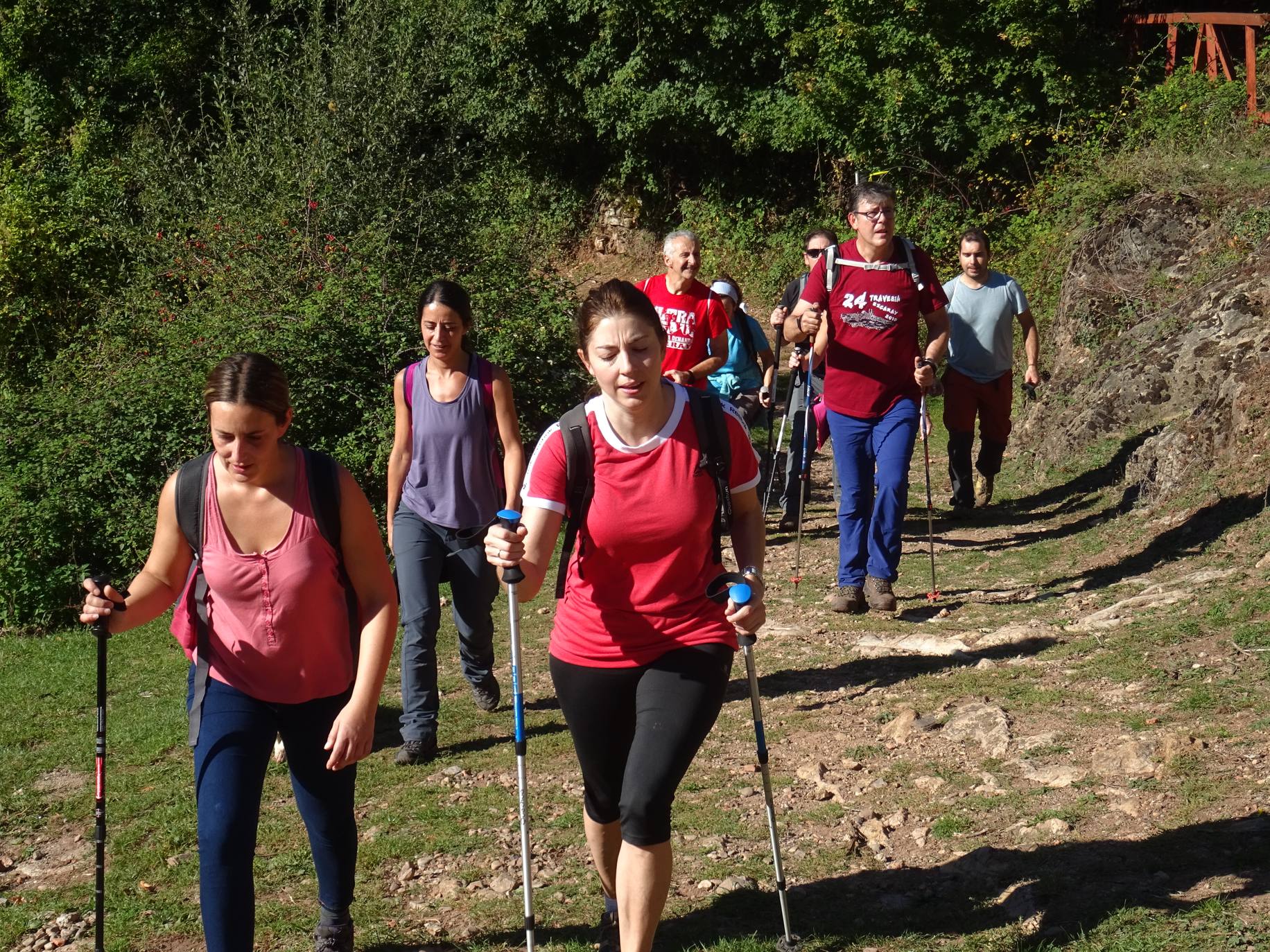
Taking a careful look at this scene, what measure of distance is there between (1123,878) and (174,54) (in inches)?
1026

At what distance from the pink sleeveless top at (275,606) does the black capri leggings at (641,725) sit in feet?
2.25

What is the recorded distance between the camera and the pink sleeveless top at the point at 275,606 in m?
3.68

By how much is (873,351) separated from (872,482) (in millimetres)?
799

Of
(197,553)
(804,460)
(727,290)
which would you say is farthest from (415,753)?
(727,290)

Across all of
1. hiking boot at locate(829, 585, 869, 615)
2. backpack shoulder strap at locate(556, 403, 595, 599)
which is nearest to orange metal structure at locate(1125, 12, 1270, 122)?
hiking boot at locate(829, 585, 869, 615)

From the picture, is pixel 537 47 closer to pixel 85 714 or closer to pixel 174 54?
pixel 174 54

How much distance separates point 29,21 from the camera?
82.8 feet

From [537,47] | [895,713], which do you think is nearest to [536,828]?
[895,713]

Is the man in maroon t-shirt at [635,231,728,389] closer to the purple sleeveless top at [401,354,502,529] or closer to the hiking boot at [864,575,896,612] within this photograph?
the hiking boot at [864,575,896,612]

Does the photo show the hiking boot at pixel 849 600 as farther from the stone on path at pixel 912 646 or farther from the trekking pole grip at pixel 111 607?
the trekking pole grip at pixel 111 607

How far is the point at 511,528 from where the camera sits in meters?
3.65

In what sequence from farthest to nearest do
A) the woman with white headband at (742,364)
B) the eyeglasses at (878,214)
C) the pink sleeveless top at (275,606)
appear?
1. the woman with white headband at (742,364)
2. the eyeglasses at (878,214)
3. the pink sleeveless top at (275,606)

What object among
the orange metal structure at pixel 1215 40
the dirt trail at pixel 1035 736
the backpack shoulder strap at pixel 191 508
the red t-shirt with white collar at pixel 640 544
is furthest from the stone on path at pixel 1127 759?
the orange metal structure at pixel 1215 40

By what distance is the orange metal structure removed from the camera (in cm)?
1520
